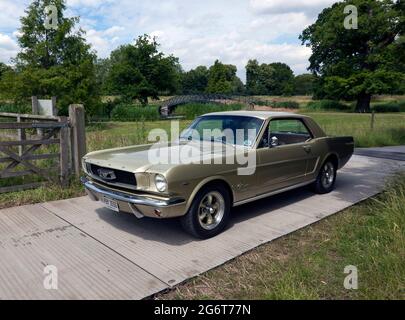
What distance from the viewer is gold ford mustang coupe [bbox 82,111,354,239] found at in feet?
12.5

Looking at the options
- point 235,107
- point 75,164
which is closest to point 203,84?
point 235,107

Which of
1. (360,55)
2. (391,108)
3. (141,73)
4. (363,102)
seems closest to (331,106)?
(363,102)

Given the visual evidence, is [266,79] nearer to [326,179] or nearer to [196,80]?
[196,80]

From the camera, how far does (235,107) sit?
37406mm

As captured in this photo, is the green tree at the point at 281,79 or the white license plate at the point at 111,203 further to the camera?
the green tree at the point at 281,79

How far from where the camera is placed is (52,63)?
70.8 ft

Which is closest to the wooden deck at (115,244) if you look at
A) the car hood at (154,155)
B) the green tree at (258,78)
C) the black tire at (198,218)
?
the black tire at (198,218)

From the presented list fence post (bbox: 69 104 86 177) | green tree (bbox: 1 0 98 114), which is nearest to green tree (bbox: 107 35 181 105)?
green tree (bbox: 1 0 98 114)

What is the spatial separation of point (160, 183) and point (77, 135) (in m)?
3.38

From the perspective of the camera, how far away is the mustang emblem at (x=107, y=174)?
4.21 metres

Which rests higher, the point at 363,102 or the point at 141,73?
the point at 141,73

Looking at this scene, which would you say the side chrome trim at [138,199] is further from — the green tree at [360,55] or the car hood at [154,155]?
the green tree at [360,55]

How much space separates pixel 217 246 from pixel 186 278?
0.81m

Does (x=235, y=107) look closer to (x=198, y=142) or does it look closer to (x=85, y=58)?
(x=85, y=58)
